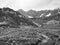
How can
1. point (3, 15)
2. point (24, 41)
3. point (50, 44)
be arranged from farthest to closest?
point (3, 15), point (24, 41), point (50, 44)

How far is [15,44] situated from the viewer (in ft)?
112

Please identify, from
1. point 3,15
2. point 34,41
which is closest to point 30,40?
point 34,41

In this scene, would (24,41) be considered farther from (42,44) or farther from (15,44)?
(42,44)

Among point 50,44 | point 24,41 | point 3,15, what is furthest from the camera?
point 3,15

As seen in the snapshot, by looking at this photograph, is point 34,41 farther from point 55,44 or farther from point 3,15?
point 3,15

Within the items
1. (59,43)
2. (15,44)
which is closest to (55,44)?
(59,43)

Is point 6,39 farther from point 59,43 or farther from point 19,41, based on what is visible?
point 59,43

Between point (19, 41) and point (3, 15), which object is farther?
point (3, 15)

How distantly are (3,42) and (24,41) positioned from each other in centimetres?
624

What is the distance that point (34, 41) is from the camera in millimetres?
35375

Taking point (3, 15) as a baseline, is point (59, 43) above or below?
below

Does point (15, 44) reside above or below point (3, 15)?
below

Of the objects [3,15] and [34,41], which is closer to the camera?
[34,41]

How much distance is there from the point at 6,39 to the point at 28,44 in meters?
7.80
